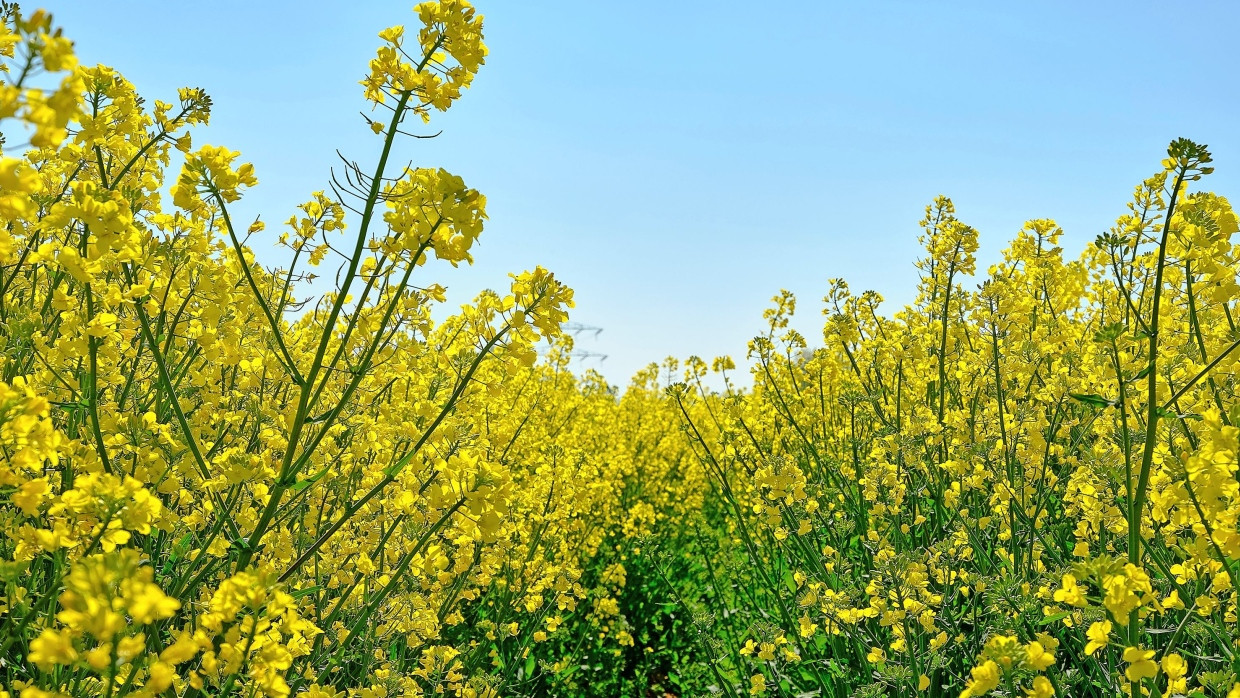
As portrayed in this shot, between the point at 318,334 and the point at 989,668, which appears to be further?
the point at 318,334

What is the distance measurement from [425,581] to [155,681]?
2026 mm

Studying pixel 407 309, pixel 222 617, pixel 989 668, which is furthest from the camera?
pixel 407 309

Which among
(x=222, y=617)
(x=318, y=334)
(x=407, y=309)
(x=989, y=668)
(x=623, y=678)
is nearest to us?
(x=222, y=617)

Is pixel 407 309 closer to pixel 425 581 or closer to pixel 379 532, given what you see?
pixel 379 532

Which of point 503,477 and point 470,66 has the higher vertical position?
point 470,66

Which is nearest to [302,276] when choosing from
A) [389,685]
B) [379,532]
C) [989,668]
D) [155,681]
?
[379,532]

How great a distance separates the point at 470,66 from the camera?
2.04m

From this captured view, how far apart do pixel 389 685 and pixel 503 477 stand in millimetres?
1310

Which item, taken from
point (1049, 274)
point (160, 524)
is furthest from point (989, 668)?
point (1049, 274)

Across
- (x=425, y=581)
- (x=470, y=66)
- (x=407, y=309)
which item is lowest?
(x=425, y=581)

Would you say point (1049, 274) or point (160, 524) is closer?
point (160, 524)

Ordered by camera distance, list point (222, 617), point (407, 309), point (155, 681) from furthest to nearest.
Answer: point (407, 309), point (222, 617), point (155, 681)

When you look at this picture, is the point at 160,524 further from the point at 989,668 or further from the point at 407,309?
the point at 989,668

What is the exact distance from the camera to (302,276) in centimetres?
291
